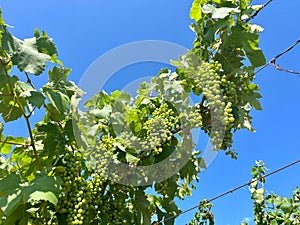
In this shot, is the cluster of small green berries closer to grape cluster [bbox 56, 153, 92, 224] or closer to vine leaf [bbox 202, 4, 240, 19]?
vine leaf [bbox 202, 4, 240, 19]

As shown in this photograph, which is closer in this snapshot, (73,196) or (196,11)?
(73,196)

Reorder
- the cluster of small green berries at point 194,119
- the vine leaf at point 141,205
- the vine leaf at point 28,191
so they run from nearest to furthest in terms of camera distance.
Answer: the vine leaf at point 28,191 → the cluster of small green berries at point 194,119 → the vine leaf at point 141,205

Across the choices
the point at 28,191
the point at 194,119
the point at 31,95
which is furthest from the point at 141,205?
the point at 31,95

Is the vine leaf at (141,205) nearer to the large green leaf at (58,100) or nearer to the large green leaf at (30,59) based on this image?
the large green leaf at (58,100)

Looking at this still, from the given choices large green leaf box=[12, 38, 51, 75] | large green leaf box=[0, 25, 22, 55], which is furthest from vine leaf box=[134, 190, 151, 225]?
large green leaf box=[0, 25, 22, 55]

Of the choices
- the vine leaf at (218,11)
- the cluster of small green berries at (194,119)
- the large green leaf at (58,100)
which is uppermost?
the vine leaf at (218,11)

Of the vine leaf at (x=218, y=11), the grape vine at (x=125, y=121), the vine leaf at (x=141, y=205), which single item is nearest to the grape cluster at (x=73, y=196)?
the grape vine at (x=125, y=121)

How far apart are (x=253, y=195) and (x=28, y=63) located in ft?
12.6

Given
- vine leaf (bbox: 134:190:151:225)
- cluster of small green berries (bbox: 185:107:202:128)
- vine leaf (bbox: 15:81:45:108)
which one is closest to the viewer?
vine leaf (bbox: 15:81:45:108)

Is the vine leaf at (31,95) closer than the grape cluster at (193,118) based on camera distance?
Yes

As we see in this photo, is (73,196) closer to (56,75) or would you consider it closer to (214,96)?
(56,75)

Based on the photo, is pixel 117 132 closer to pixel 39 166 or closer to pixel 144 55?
pixel 39 166

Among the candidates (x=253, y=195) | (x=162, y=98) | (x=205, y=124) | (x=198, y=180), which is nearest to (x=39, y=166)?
(x=162, y=98)

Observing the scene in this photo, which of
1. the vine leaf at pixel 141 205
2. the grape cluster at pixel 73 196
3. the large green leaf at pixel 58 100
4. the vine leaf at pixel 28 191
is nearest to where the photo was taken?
the vine leaf at pixel 28 191
